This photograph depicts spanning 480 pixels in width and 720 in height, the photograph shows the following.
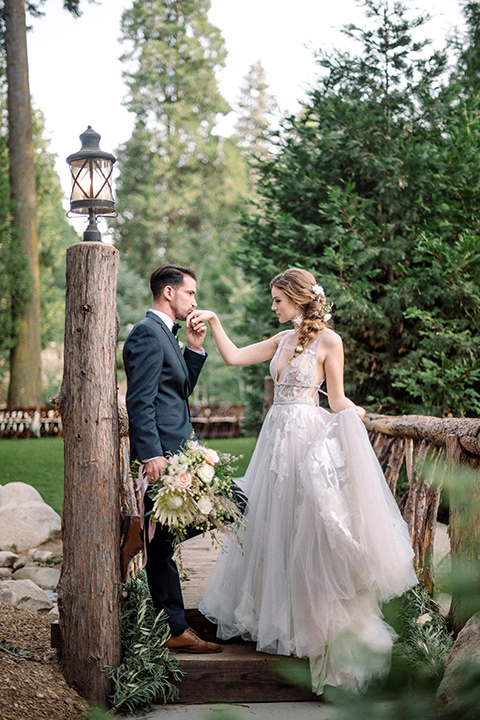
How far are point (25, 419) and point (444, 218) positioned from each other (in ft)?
26.1

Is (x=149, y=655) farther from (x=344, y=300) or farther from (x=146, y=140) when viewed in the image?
(x=146, y=140)

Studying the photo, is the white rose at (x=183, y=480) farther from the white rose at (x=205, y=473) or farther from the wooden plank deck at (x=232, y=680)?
the wooden plank deck at (x=232, y=680)

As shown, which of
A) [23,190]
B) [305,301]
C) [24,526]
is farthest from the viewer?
[23,190]

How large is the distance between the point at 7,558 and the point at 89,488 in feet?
13.7

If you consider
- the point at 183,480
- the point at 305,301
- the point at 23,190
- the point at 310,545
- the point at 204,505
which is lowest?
the point at 310,545

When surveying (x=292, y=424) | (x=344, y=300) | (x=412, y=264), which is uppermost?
(x=412, y=264)

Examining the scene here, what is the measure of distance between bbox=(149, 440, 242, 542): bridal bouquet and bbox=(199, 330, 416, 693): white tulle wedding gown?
0.36m

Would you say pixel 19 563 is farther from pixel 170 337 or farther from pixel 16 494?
pixel 170 337

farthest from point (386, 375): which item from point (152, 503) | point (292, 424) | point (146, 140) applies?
point (146, 140)

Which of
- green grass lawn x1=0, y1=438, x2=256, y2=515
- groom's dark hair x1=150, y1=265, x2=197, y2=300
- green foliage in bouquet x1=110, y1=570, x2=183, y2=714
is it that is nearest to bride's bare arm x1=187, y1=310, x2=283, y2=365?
groom's dark hair x1=150, y1=265, x2=197, y2=300

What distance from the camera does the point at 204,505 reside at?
3.09 metres

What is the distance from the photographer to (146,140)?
28.3 metres

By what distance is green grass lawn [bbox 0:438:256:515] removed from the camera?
9.55 metres

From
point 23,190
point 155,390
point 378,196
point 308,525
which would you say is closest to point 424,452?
point 308,525
